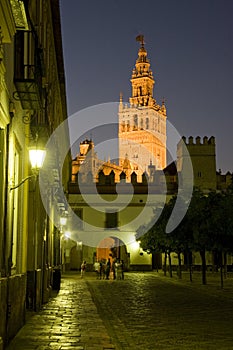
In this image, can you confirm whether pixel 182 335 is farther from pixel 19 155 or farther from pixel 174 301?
pixel 174 301

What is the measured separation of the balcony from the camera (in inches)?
442

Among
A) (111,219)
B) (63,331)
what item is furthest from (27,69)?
(111,219)

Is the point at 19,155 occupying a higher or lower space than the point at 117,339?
higher

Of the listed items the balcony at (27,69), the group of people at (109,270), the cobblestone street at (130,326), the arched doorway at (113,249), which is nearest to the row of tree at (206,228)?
the group of people at (109,270)

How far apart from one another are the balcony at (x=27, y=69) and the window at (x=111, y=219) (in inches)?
1838

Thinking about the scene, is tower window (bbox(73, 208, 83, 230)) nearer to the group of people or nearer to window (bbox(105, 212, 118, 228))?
window (bbox(105, 212, 118, 228))

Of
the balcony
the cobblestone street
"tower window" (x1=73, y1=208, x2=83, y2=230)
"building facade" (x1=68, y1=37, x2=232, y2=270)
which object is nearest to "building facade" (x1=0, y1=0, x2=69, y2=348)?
the balcony

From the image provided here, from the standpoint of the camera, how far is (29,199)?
15.3 m

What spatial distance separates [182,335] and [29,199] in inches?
201

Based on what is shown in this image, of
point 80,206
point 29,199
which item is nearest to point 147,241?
point 80,206

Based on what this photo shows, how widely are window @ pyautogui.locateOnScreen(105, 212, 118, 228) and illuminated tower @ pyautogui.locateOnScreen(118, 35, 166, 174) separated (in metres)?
84.9

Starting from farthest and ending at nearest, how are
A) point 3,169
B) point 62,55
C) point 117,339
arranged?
1. point 62,55
2. point 117,339
3. point 3,169

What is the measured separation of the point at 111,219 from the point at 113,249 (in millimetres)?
2693

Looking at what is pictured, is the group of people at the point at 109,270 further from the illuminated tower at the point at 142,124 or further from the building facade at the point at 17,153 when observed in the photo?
the illuminated tower at the point at 142,124
